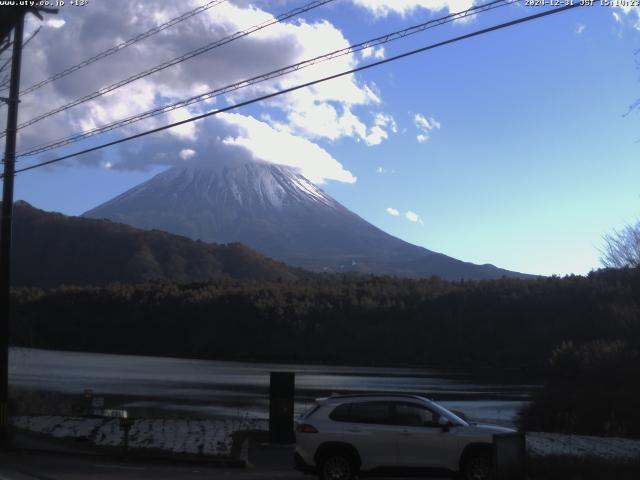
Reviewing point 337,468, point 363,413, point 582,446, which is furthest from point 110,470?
point 582,446

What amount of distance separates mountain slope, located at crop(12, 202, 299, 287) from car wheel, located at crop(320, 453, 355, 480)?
445 ft

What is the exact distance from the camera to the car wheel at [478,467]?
41.0 ft

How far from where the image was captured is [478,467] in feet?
41.1

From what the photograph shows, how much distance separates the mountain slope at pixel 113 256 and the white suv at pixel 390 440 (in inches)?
5330

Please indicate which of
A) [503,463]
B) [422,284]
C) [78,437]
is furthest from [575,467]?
[422,284]

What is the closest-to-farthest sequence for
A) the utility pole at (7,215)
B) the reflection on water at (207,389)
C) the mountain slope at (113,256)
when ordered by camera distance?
the utility pole at (7,215)
the reflection on water at (207,389)
the mountain slope at (113,256)

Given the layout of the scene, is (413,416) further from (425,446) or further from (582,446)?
(582,446)

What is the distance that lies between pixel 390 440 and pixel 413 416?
56 cm

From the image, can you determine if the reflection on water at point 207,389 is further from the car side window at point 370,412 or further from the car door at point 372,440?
the car door at point 372,440

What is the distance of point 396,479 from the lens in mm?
13594

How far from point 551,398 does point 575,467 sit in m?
20.8

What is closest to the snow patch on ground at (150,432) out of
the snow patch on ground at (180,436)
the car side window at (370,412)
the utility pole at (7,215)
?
the snow patch on ground at (180,436)

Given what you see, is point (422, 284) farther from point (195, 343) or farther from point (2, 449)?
point (2, 449)

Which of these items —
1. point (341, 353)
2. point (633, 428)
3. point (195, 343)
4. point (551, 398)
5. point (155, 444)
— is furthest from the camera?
point (195, 343)
